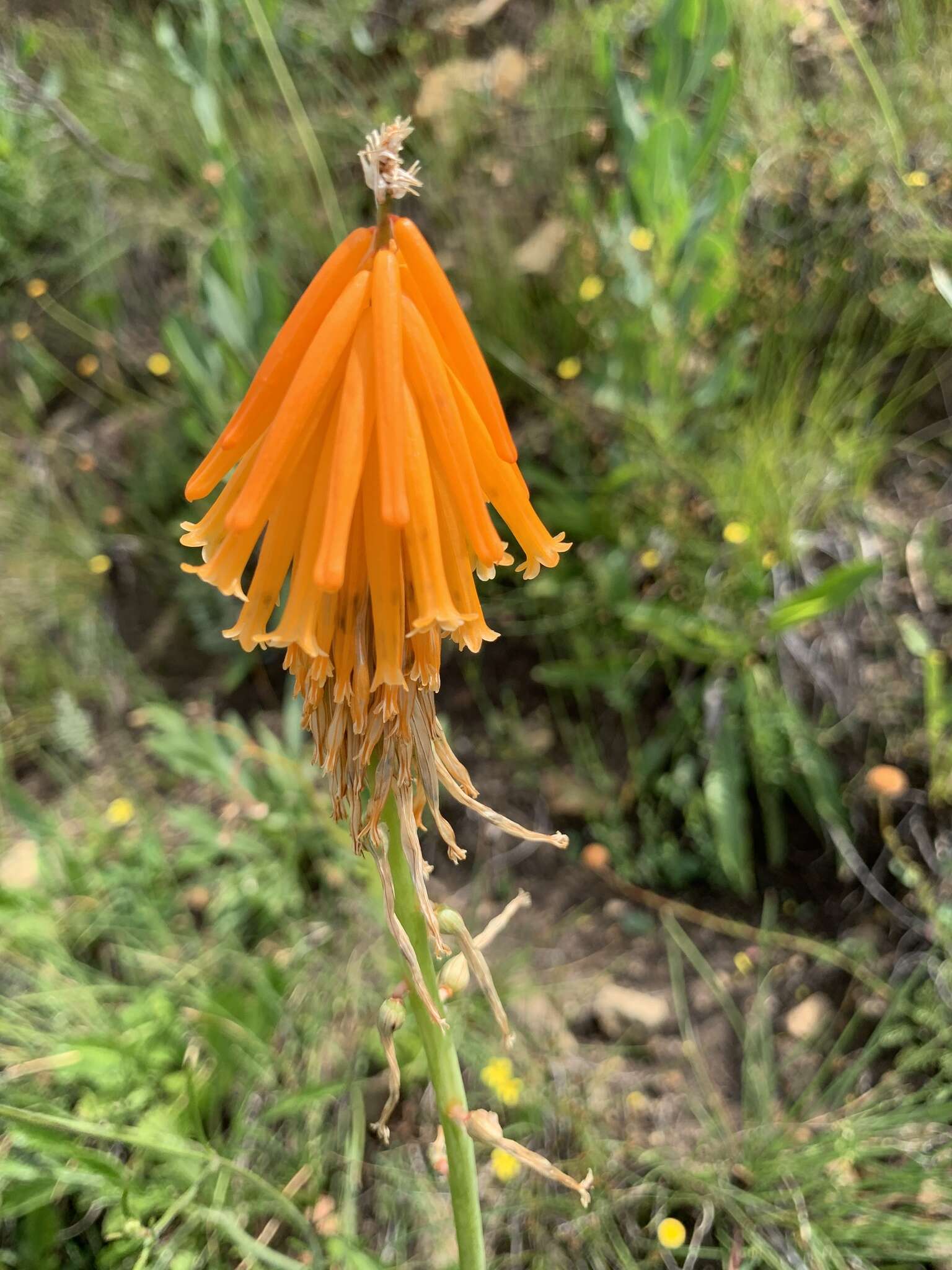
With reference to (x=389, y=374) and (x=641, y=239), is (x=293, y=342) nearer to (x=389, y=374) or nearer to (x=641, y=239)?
(x=389, y=374)

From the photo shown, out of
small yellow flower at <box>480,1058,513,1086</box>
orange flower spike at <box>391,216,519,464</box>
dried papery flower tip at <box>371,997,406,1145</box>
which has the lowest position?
small yellow flower at <box>480,1058,513,1086</box>

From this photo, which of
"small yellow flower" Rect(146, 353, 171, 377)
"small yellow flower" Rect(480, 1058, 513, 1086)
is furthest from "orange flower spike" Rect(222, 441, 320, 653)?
"small yellow flower" Rect(146, 353, 171, 377)

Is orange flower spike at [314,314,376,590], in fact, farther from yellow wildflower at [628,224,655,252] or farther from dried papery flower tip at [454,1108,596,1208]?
yellow wildflower at [628,224,655,252]

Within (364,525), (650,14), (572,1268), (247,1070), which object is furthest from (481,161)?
(572,1268)

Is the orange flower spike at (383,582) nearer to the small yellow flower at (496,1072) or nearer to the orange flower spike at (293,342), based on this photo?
the orange flower spike at (293,342)

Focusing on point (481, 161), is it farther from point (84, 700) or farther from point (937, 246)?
point (84, 700)

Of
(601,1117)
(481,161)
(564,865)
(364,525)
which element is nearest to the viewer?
(364,525)
